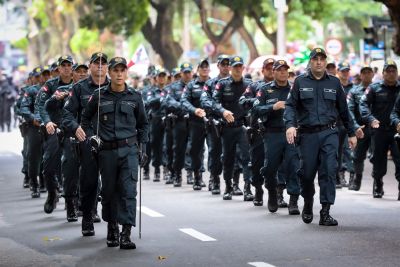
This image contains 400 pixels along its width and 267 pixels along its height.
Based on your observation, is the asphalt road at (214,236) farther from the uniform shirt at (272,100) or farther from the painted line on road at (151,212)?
the uniform shirt at (272,100)

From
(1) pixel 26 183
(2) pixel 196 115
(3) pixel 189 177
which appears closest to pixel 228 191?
(2) pixel 196 115

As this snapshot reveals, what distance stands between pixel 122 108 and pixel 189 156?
9.42 metres

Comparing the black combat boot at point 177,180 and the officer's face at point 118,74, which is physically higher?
the officer's face at point 118,74

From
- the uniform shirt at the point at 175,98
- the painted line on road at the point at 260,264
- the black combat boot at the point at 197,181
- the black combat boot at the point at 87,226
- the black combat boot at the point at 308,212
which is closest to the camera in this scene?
the painted line on road at the point at 260,264

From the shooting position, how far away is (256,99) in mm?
16109

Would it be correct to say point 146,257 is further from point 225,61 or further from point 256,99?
point 225,61

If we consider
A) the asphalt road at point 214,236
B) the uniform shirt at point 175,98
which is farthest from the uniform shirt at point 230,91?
the uniform shirt at point 175,98

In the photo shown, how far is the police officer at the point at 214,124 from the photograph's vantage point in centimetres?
1803

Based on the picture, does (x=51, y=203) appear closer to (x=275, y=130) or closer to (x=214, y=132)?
(x=275, y=130)

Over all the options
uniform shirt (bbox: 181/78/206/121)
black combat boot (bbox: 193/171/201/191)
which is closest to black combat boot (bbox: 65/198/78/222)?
uniform shirt (bbox: 181/78/206/121)

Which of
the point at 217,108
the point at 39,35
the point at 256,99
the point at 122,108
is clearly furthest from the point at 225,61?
the point at 39,35

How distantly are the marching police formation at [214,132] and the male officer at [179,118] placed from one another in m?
0.02

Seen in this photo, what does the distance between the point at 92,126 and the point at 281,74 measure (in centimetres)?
333

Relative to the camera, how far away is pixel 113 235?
12.6 meters
